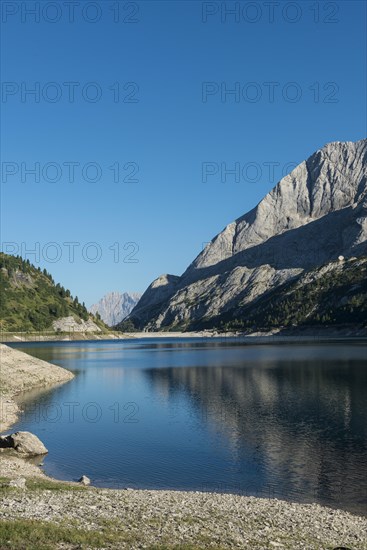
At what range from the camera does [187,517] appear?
92.2 feet

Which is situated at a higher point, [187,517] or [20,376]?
[187,517]

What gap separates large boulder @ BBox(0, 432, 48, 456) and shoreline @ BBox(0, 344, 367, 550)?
1301 cm

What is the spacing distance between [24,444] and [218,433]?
22.5 meters

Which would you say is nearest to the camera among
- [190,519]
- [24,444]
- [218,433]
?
[190,519]

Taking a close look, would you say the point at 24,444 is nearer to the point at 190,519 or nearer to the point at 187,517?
the point at 187,517

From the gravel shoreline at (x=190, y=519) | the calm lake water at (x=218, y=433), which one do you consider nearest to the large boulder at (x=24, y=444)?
the calm lake water at (x=218, y=433)

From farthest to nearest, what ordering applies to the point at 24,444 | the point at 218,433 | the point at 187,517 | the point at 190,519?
the point at 218,433 → the point at 24,444 → the point at 187,517 → the point at 190,519

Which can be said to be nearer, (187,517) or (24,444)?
(187,517)

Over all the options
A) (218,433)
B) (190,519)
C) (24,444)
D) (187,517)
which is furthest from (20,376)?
(190,519)

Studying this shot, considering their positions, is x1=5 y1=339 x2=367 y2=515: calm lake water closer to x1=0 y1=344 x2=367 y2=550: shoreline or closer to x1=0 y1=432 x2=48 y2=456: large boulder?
x1=0 y1=432 x2=48 y2=456: large boulder

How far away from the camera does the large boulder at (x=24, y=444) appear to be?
4953 centimetres

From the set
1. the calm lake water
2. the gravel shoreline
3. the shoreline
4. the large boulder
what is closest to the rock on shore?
the calm lake water

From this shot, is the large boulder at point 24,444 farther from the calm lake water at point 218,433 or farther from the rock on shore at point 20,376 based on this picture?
the rock on shore at point 20,376

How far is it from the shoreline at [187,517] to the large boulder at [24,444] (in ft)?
42.7
